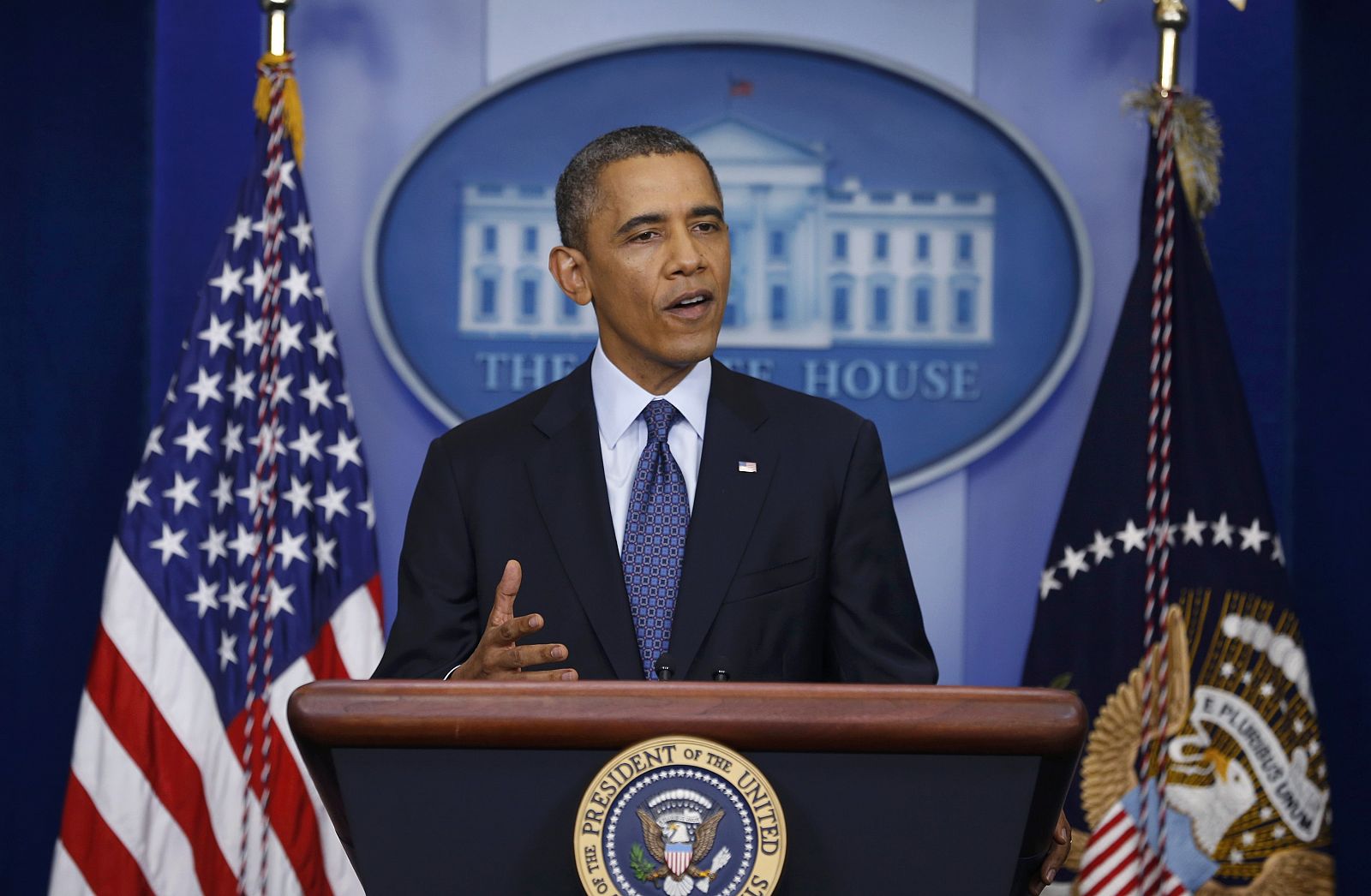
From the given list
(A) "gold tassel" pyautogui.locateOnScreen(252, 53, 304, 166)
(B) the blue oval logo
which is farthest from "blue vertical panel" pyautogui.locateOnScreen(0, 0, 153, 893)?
(B) the blue oval logo

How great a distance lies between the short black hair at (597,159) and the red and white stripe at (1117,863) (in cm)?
162

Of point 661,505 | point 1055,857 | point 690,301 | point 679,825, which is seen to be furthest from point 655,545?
point 679,825

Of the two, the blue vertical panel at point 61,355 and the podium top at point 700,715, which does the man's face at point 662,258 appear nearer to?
the podium top at point 700,715

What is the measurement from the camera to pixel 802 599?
1.66m

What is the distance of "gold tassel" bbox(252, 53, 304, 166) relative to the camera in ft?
9.56

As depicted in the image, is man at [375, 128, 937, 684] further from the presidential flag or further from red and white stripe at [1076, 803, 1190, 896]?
red and white stripe at [1076, 803, 1190, 896]

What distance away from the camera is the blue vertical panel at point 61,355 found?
2.96 metres

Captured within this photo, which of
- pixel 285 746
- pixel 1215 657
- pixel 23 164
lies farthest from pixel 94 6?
pixel 1215 657

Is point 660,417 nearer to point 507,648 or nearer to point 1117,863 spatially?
point 507,648

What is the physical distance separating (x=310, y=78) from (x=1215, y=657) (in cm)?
225

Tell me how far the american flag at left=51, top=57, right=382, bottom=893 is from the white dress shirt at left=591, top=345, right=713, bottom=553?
1182 mm

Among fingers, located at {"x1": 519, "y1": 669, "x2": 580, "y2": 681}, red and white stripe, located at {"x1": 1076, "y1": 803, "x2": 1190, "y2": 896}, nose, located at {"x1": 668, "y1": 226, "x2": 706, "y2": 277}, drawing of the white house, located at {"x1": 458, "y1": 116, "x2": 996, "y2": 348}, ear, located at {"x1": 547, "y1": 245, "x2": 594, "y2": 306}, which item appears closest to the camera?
fingers, located at {"x1": 519, "y1": 669, "x2": 580, "y2": 681}

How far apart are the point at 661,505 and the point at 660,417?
12 centimetres

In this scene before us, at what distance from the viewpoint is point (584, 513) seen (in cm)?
169
